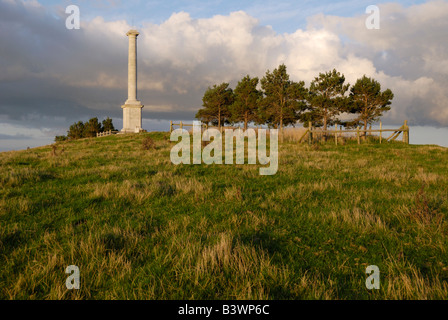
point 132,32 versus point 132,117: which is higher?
point 132,32

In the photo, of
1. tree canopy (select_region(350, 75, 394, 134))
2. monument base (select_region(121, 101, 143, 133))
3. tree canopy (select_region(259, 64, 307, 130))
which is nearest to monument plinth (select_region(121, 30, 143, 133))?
monument base (select_region(121, 101, 143, 133))

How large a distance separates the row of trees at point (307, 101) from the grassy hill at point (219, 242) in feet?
115

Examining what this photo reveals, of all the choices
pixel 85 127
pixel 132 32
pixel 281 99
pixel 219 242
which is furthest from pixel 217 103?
pixel 219 242

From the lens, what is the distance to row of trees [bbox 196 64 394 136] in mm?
41375

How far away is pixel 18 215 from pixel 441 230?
24.1 ft

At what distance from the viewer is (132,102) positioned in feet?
157

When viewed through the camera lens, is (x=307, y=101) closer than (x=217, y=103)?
Yes

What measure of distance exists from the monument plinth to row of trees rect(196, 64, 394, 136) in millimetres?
17931

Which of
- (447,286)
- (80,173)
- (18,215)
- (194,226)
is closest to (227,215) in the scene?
(194,226)

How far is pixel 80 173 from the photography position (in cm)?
891

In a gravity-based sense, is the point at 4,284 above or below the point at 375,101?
below

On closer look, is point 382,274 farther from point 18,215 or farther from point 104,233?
point 18,215

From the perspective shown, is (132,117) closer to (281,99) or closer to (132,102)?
(132,102)

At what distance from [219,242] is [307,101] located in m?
44.9
